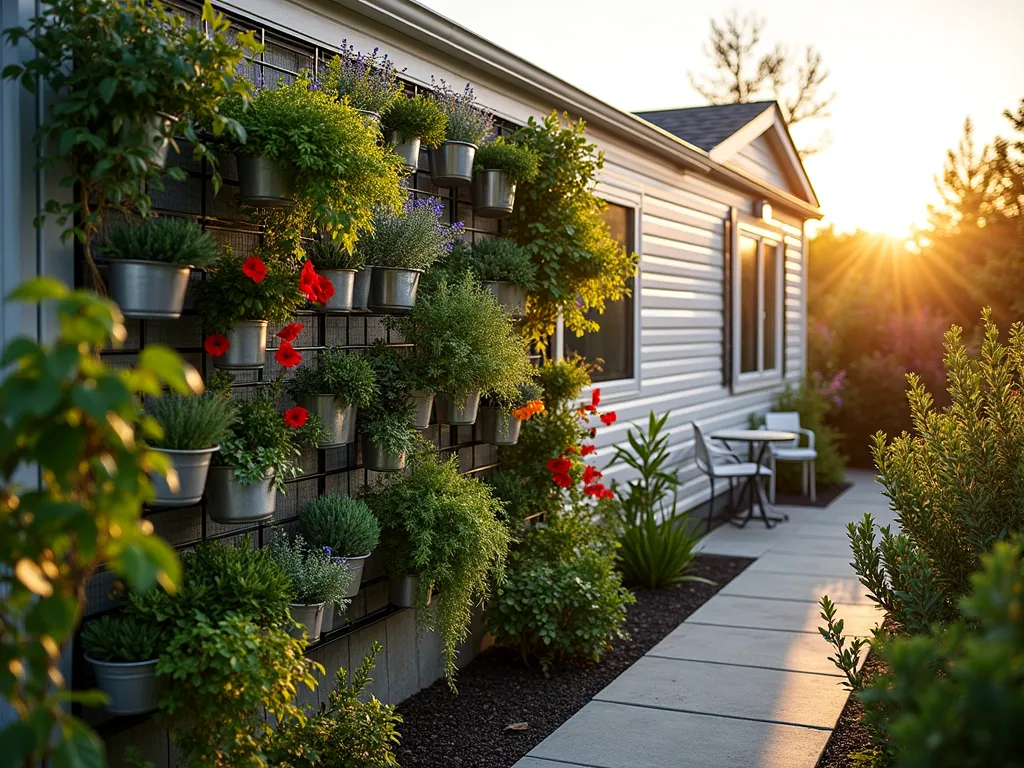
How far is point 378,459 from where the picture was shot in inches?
159

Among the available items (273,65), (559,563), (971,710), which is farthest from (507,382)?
(971,710)

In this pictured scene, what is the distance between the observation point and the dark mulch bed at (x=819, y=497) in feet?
33.1

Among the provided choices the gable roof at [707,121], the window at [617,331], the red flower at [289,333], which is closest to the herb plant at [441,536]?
the red flower at [289,333]

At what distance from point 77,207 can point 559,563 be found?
301 centimetres

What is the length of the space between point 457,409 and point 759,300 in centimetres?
707

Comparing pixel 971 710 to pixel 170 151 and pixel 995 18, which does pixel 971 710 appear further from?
pixel 995 18

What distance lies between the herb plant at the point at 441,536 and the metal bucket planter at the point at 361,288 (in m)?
0.69

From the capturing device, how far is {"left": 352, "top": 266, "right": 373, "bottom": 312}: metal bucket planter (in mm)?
3965

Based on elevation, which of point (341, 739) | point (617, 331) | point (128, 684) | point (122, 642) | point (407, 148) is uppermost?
point (407, 148)

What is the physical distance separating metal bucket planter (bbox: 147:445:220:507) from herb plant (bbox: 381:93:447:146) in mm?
1778

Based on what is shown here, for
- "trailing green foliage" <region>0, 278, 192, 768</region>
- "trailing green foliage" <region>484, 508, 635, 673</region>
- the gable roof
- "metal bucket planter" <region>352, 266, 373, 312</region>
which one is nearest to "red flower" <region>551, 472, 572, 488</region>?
"trailing green foliage" <region>484, 508, 635, 673</region>

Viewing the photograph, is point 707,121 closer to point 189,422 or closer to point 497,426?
point 497,426

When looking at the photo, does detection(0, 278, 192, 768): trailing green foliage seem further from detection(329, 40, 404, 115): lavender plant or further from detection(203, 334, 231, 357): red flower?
detection(329, 40, 404, 115): lavender plant

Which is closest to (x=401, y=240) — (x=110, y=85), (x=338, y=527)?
(x=338, y=527)
